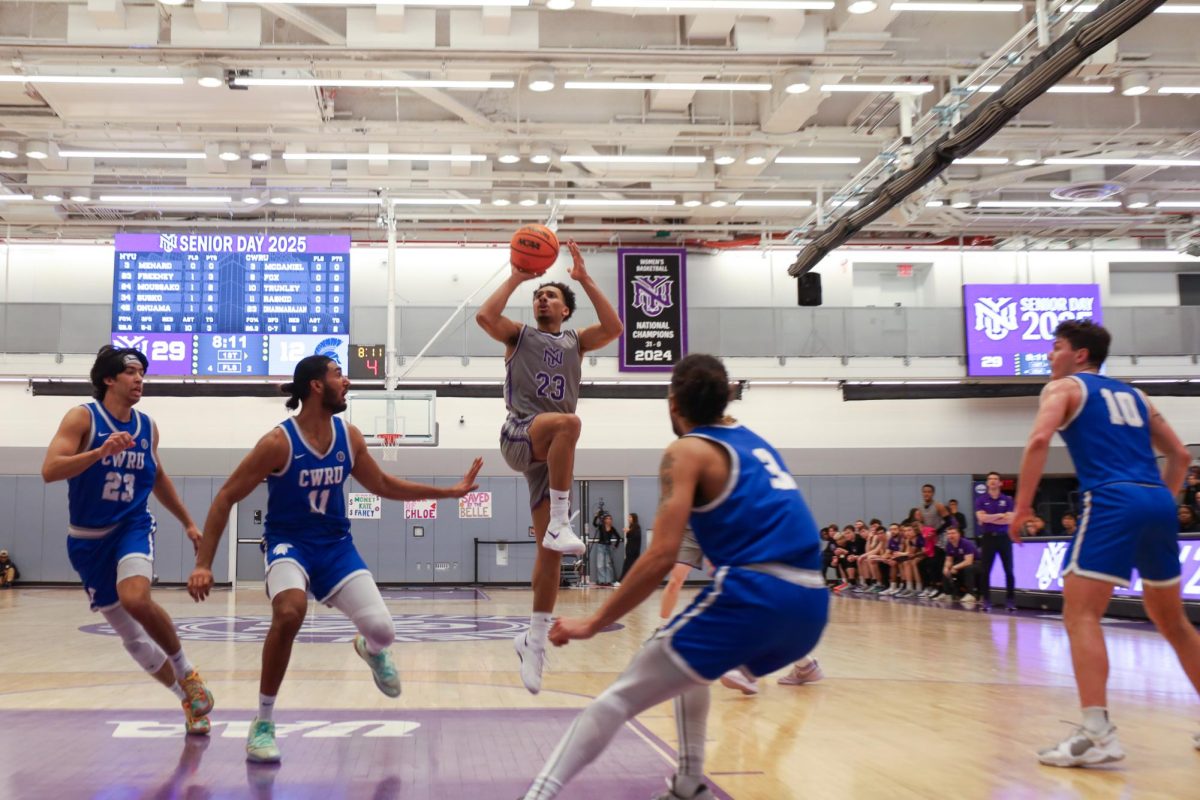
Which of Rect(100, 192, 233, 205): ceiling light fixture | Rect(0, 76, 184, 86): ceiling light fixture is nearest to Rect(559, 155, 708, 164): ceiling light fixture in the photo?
Rect(0, 76, 184, 86): ceiling light fixture

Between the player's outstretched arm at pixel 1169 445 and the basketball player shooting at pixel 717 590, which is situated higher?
the player's outstretched arm at pixel 1169 445

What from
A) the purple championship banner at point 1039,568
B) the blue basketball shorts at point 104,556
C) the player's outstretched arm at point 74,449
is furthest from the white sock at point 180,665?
the purple championship banner at point 1039,568

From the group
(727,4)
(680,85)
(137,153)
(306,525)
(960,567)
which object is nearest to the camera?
(306,525)

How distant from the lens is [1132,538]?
12.9ft

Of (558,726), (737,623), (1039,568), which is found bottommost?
(1039,568)

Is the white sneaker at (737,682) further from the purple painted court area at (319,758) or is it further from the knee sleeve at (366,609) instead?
the knee sleeve at (366,609)

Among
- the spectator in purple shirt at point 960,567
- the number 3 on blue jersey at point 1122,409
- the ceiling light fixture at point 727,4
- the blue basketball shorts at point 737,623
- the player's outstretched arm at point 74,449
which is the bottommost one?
the spectator in purple shirt at point 960,567

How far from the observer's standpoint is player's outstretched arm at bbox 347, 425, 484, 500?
4422 mm

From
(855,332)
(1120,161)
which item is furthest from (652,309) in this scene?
(1120,161)

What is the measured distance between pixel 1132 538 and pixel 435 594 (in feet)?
49.6

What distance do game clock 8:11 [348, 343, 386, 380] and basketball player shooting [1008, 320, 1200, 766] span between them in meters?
13.9

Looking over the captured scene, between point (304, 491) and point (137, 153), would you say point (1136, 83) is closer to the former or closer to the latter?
point (304, 491)

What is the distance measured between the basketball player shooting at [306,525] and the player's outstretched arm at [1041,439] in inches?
91.1

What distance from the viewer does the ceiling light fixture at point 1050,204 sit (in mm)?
18234
